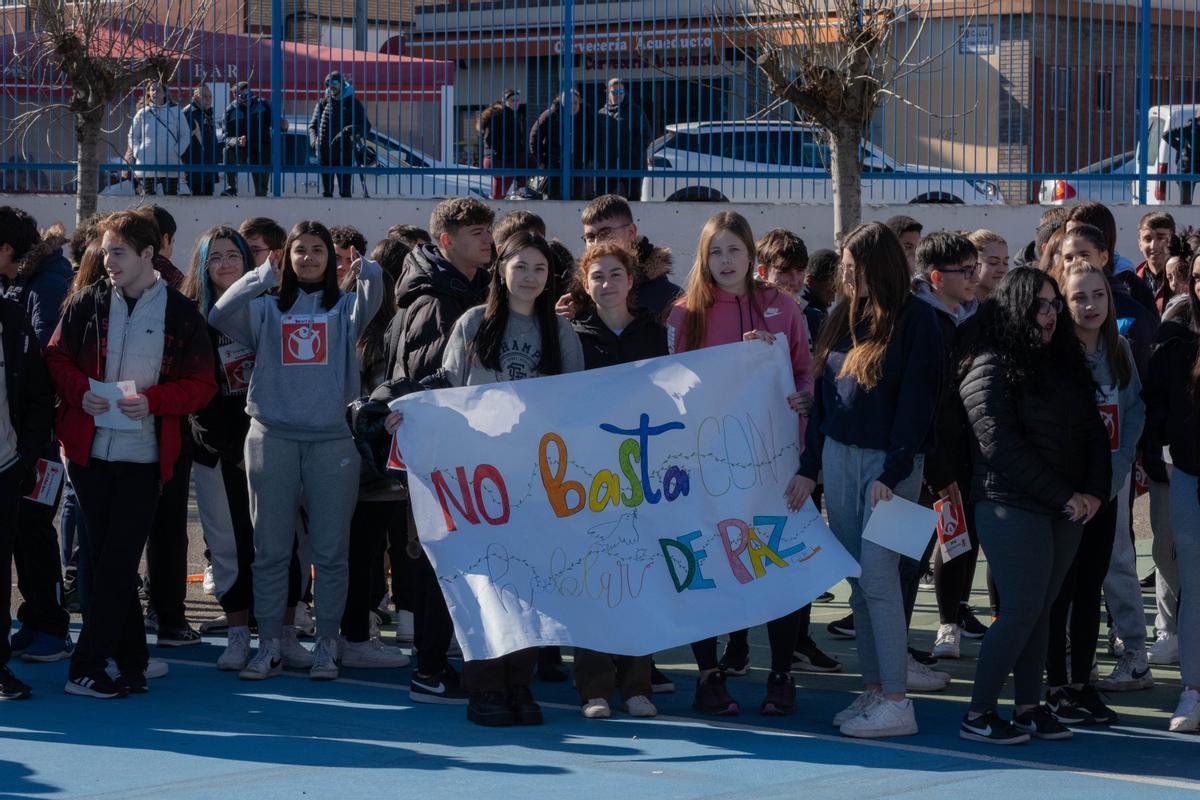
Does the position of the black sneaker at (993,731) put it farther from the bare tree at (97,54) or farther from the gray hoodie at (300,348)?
the bare tree at (97,54)

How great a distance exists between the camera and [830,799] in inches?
218

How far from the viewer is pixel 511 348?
6.77 meters

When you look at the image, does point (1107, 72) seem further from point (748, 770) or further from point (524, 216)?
point (748, 770)

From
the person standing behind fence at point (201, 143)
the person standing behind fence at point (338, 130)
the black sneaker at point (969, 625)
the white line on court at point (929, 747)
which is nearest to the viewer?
the white line on court at point (929, 747)

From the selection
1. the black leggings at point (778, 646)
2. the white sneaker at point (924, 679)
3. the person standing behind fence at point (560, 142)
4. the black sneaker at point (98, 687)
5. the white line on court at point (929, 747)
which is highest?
the person standing behind fence at point (560, 142)

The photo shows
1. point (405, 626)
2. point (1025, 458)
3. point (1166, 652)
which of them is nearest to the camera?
point (1025, 458)

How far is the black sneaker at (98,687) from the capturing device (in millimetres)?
6980

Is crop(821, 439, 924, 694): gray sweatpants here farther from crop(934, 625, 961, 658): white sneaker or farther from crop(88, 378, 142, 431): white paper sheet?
crop(88, 378, 142, 431): white paper sheet

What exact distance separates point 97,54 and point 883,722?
10203 millimetres

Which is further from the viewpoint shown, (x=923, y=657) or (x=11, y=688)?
(x=923, y=657)

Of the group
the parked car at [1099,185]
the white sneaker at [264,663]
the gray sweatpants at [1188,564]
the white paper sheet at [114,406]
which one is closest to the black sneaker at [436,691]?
the white sneaker at [264,663]

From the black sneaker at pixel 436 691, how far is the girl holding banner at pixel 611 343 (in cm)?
56

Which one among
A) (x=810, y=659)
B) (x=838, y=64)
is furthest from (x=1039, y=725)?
(x=838, y=64)

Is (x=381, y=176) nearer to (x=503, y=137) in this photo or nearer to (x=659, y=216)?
(x=503, y=137)
